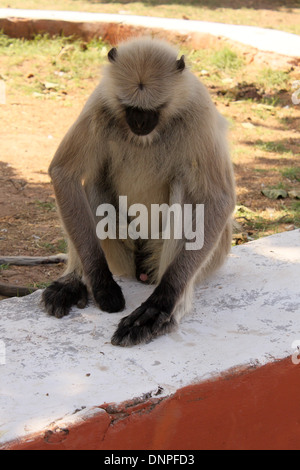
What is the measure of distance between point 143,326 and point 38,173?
3.61m

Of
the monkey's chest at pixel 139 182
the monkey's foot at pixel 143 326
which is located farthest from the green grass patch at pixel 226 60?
the monkey's foot at pixel 143 326

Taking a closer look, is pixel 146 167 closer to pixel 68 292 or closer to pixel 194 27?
pixel 68 292

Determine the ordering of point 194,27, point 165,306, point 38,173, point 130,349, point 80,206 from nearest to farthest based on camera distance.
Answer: point 130,349 → point 165,306 → point 80,206 → point 38,173 → point 194,27

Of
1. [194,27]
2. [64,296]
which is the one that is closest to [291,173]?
[64,296]

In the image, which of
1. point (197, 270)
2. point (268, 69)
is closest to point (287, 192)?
point (197, 270)

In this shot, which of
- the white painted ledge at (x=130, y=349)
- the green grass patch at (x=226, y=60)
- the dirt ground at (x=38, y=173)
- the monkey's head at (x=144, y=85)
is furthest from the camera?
the green grass patch at (x=226, y=60)

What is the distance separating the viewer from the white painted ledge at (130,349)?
230cm

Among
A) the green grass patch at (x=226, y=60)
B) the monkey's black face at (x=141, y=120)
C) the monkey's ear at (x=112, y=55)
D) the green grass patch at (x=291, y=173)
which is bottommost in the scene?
the green grass patch at (x=291, y=173)

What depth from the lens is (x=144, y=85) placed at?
289cm

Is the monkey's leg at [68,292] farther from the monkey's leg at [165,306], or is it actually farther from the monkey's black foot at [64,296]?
the monkey's leg at [165,306]

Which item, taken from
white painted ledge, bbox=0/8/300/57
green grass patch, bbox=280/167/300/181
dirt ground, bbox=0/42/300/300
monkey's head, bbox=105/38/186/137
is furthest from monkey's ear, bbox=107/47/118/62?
white painted ledge, bbox=0/8/300/57

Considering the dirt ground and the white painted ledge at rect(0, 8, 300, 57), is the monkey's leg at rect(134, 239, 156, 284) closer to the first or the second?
the dirt ground

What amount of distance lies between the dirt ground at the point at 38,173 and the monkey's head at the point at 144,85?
5.02 ft

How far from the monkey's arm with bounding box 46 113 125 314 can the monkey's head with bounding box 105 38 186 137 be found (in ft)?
0.73
